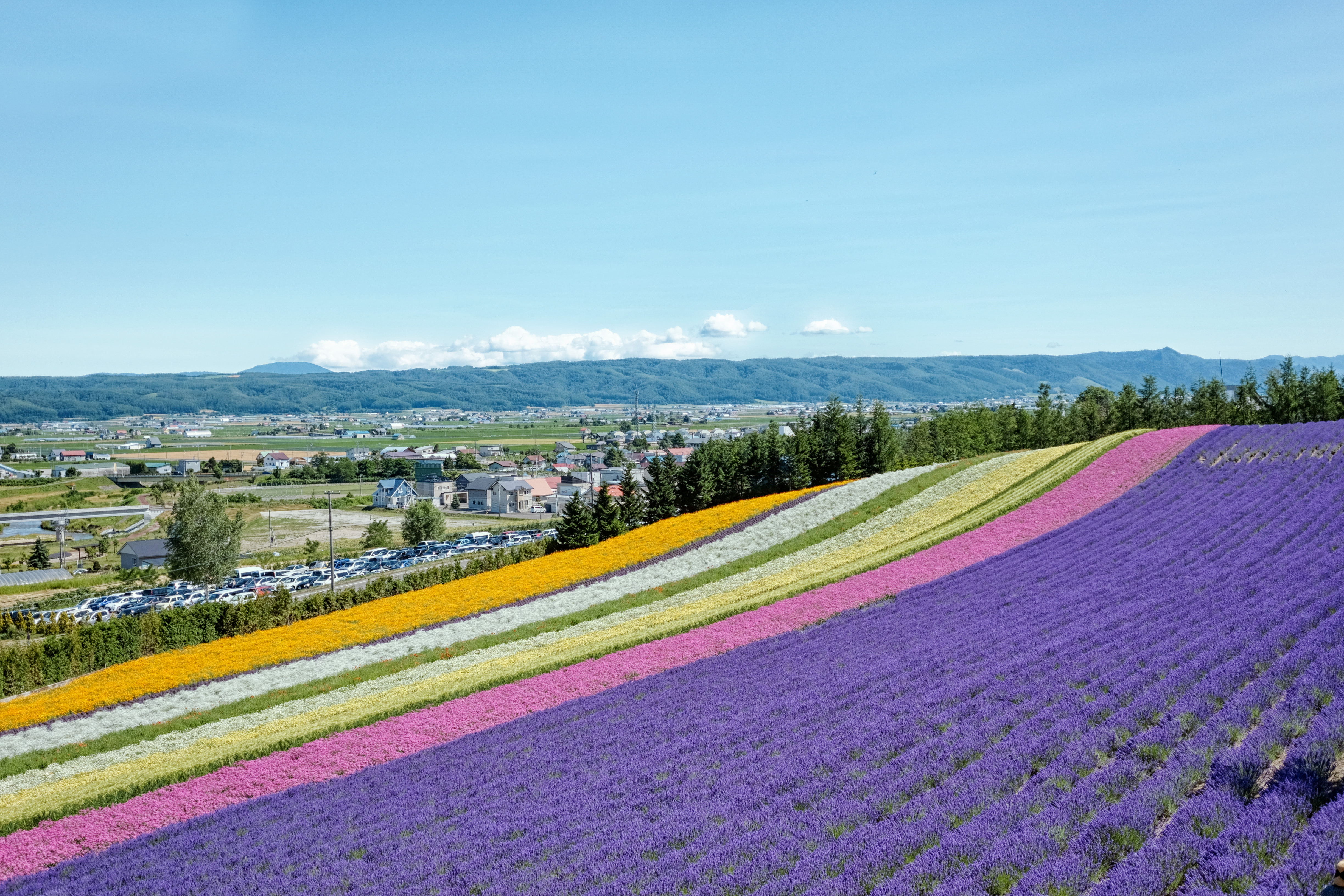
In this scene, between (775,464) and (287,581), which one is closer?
(287,581)

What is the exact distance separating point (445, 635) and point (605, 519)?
101ft

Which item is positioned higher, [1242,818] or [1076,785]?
[1242,818]

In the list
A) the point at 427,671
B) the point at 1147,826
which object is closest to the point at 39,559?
the point at 427,671

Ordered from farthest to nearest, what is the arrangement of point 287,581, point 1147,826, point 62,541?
point 62,541 < point 287,581 < point 1147,826

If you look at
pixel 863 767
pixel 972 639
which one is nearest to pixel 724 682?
pixel 972 639

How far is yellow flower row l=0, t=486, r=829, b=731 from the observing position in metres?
30.8

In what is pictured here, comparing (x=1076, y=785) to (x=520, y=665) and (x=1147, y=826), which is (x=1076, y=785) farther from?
(x=520, y=665)

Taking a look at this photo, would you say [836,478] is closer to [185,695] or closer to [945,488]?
[945,488]

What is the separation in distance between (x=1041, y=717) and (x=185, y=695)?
2865 centimetres

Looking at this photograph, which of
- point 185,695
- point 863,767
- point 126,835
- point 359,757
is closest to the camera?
point 863,767

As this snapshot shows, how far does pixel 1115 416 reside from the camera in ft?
308

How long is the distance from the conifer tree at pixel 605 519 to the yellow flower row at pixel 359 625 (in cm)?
634

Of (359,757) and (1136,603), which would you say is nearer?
(359,757)

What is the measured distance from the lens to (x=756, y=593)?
32062 mm
